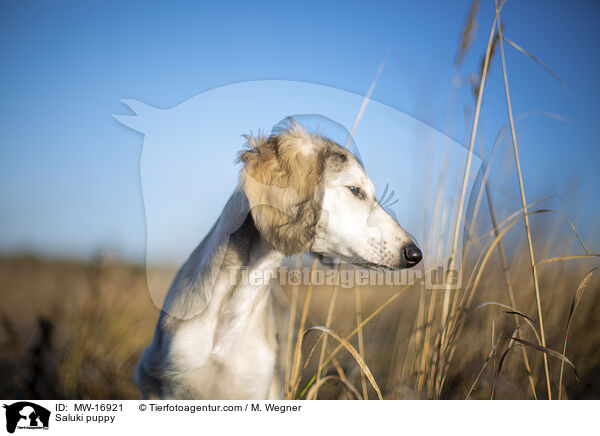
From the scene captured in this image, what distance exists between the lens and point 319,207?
1.09m

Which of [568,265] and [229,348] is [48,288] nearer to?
[229,348]

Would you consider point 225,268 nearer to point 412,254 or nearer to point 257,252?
point 257,252

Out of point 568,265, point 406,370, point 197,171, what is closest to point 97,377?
point 197,171

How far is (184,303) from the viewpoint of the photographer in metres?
1.23

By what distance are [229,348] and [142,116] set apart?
849 millimetres

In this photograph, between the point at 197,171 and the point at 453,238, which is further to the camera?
Result: the point at 453,238

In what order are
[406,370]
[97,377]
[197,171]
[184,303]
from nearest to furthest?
[197,171] < [184,303] < [406,370] < [97,377]

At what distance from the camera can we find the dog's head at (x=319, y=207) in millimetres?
1091

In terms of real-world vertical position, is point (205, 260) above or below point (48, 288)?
above
